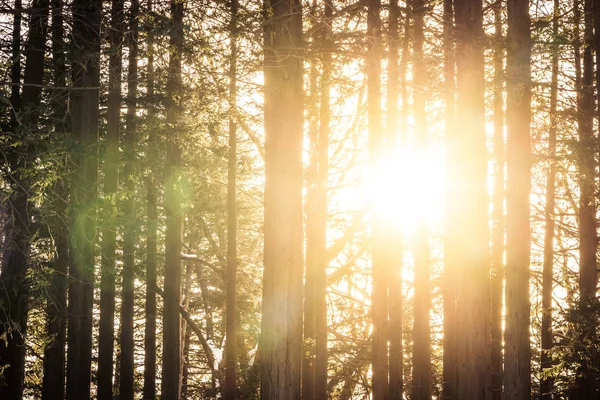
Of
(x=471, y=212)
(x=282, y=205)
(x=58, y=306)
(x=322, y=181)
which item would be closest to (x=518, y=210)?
(x=471, y=212)

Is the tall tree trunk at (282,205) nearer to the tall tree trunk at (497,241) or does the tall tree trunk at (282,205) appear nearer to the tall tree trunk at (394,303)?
the tall tree trunk at (394,303)

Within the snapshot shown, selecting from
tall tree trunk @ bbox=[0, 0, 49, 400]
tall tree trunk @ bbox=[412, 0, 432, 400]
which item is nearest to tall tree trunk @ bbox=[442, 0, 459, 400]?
tall tree trunk @ bbox=[412, 0, 432, 400]

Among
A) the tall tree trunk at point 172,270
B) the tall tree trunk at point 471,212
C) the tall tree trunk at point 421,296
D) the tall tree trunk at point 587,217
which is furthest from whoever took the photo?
the tall tree trunk at point 172,270

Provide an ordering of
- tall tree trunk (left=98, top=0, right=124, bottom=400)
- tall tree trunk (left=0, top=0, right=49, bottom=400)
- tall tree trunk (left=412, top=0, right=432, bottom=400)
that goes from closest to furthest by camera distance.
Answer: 1. tall tree trunk (left=0, top=0, right=49, bottom=400)
2. tall tree trunk (left=98, top=0, right=124, bottom=400)
3. tall tree trunk (left=412, top=0, right=432, bottom=400)

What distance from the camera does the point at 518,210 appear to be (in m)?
9.56

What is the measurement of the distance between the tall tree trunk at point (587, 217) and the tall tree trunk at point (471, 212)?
3.60 meters

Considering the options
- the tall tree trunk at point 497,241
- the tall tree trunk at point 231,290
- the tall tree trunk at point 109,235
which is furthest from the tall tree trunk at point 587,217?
the tall tree trunk at point 109,235

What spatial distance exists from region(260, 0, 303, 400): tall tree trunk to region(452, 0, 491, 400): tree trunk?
3432 mm

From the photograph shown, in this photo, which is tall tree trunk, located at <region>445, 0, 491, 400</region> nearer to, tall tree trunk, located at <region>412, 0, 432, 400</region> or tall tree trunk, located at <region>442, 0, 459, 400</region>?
tall tree trunk, located at <region>442, 0, 459, 400</region>

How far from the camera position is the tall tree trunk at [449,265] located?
9703mm

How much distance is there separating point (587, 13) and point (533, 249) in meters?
6.56

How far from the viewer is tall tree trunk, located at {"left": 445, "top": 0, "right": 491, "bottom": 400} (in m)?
9.22

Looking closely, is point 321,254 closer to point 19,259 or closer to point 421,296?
point 421,296

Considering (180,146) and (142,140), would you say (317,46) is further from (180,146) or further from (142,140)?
(142,140)
